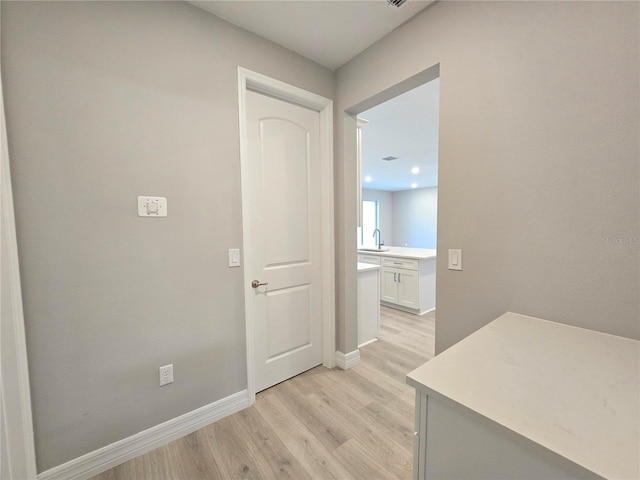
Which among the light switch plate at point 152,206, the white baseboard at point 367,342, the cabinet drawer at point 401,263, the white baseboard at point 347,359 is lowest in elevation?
the white baseboard at point 367,342

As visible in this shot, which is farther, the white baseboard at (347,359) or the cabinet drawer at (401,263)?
the cabinet drawer at (401,263)

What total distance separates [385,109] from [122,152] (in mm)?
2513

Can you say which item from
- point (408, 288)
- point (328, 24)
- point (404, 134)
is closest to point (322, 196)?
point (328, 24)

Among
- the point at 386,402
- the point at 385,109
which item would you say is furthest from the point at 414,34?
the point at 386,402

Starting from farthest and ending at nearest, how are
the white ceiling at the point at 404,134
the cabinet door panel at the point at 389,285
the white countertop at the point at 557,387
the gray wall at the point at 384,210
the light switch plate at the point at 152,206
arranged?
1. the gray wall at the point at 384,210
2. the cabinet door panel at the point at 389,285
3. the white ceiling at the point at 404,134
4. the light switch plate at the point at 152,206
5. the white countertop at the point at 557,387

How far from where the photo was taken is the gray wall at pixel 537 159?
0.96 meters

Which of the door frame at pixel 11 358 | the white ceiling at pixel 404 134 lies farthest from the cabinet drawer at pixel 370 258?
the door frame at pixel 11 358

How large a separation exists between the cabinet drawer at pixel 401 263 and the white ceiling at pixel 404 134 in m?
1.82

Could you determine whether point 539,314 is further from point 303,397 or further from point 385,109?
point 385,109

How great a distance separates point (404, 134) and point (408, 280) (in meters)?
2.11

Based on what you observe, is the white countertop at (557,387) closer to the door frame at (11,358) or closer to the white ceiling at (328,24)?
the door frame at (11,358)

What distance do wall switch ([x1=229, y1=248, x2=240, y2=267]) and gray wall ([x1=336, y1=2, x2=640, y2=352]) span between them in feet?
4.28

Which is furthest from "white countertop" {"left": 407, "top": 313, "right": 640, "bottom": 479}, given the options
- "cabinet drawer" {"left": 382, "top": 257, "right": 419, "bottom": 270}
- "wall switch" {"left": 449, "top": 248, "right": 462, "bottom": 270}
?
"cabinet drawer" {"left": 382, "top": 257, "right": 419, "bottom": 270}

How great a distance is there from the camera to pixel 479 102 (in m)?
1.32
